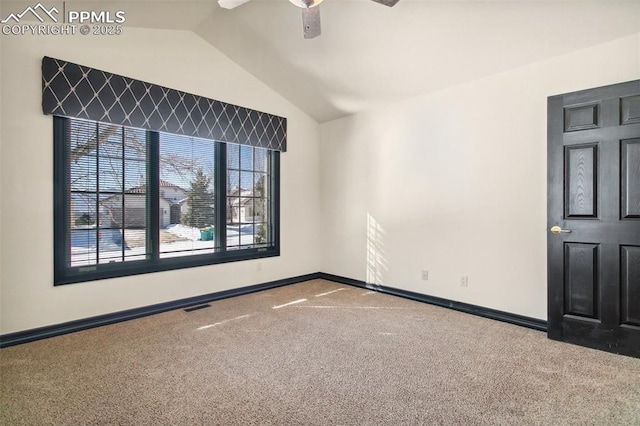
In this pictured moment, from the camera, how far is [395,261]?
4.30 meters

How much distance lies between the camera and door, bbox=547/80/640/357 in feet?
8.30

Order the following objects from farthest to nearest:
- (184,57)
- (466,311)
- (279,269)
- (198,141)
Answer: (279,269)
(198,141)
(184,57)
(466,311)

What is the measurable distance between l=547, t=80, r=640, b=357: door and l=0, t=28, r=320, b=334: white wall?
3390 millimetres

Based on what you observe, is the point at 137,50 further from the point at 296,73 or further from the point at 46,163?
the point at 296,73

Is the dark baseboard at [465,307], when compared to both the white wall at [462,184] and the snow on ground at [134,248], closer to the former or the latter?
the white wall at [462,184]

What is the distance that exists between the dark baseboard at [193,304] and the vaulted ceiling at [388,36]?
7.89 feet

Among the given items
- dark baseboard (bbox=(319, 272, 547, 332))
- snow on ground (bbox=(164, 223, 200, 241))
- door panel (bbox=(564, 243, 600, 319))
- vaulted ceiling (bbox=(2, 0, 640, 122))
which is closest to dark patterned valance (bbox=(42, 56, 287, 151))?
vaulted ceiling (bbox=(2, 0, 640, 122))

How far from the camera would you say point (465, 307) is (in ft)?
11.8

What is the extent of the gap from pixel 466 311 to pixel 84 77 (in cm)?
441

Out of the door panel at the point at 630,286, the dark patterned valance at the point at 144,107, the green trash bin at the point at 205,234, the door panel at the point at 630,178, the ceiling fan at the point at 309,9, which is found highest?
the ceiling fan at the point at 309,9

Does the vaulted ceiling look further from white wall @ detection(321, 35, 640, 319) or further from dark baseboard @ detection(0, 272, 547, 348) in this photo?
dark baseboard @ detection(0, 272, 547, 348)

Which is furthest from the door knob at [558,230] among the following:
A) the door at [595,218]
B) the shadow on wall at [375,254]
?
the shadow on wall at [375,254]

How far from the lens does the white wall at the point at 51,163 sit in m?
2.79

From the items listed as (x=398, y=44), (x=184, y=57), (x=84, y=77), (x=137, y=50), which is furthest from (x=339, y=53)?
(x=84, y=77)
